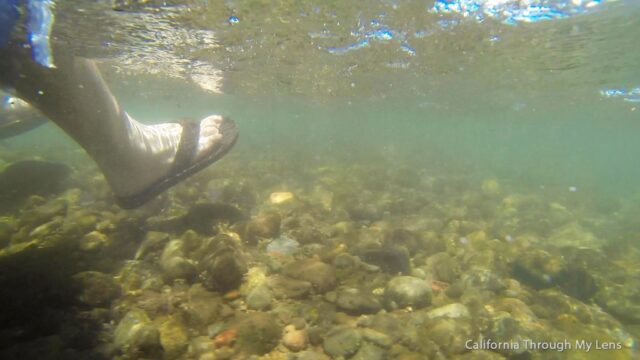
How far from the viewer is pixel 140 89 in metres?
31.1

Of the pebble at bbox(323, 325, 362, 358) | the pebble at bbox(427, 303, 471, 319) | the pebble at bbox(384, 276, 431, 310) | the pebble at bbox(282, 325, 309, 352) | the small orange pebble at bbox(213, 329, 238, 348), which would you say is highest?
the small orange pebble at bbox(213, 329, 238, 348)

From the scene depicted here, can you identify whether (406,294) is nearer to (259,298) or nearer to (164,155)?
(259,298)

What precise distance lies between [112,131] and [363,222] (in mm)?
6641

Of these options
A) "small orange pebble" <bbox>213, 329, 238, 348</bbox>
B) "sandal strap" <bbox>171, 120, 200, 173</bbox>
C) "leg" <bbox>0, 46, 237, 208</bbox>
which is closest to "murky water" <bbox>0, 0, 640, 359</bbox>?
"small orange pebble" <bbox>213, 329, 238, 348</bbox>

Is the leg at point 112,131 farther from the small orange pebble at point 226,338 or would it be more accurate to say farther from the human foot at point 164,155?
the small orange pebble at point 226,338

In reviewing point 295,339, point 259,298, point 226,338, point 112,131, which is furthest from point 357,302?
point 112,131

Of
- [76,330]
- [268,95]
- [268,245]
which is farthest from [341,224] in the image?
[268,95]

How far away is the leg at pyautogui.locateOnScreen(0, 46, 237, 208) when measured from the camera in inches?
203

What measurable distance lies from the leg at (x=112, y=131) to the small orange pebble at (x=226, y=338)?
11.2ft

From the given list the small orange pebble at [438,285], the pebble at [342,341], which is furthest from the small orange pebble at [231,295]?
the small orange pebble at [438,285]

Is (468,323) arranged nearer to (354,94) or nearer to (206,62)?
(206,62)

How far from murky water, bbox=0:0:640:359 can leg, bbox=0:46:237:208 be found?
0.91 metres

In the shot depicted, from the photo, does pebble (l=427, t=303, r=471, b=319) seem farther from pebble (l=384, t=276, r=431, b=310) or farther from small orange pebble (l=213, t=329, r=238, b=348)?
small orange pebble (l=213, t=329, r=238, b=348)

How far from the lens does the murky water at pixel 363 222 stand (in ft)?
16.4
